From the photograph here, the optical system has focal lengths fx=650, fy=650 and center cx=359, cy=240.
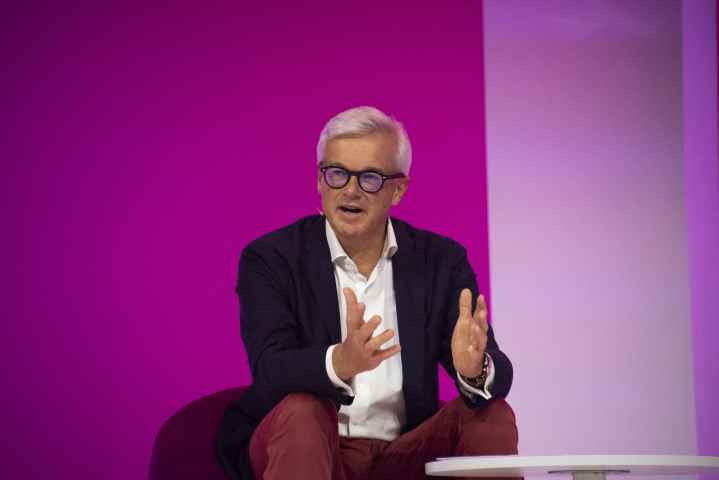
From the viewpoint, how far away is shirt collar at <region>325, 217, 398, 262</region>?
1962 millimetres

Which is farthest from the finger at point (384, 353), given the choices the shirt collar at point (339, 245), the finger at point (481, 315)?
the shirt collar at point (339, 245)

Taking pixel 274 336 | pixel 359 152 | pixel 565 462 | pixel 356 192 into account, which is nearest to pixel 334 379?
pixel 274 336

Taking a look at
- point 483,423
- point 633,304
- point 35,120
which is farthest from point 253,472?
point 633,304

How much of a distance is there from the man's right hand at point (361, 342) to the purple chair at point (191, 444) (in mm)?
566

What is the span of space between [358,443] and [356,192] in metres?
0.72

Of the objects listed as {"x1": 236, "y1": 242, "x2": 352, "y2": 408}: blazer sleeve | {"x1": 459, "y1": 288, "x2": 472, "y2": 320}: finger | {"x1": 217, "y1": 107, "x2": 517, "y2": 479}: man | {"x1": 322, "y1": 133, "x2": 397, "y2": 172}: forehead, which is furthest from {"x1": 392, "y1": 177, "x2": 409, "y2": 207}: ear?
{"x1": 459, "y1": 288, "x2": 472, "y2": 320}: finger

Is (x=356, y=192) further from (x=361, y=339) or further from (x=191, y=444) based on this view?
(x=191, y=444)

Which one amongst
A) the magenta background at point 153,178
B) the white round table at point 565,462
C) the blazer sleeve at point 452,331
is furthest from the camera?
the magenta background at point 153,178

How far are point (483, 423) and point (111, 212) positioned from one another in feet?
6.00

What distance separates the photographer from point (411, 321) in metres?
1.90

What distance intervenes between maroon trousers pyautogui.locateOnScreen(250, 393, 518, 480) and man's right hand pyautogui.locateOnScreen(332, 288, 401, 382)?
0.46 feet

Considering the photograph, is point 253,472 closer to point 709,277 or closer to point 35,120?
point 35,120

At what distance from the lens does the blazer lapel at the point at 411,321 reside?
185 centimetres

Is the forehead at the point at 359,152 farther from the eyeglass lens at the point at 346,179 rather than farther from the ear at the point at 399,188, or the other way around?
the ear at the point at 399,188
